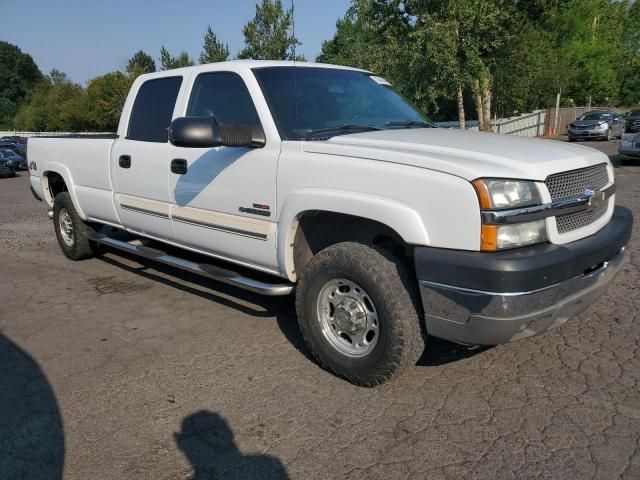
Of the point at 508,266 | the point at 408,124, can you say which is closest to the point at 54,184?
the point at 408,124

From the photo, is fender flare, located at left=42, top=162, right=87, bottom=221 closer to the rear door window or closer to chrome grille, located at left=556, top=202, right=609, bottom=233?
the rear door window

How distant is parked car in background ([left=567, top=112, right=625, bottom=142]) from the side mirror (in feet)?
94.8

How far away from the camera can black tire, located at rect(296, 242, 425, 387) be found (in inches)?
120

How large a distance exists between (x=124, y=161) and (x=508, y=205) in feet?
11.8

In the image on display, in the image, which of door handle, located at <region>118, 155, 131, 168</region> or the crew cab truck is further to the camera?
door handle, located at <region>118, 155, 131, 168</region>

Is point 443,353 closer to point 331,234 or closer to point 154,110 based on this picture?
point 331,234

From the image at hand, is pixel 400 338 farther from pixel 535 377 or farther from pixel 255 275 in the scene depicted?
pixel 255 275

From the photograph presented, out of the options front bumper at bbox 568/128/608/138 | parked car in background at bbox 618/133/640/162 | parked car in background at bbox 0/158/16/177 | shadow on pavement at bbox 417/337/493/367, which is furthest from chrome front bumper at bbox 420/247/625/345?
front bumper at bbox 568/128/608/138

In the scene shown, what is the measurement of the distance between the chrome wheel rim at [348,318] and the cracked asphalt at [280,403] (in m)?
0.27

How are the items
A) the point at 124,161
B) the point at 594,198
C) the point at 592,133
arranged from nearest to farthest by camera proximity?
1. the point at 594,198
2. the point at 124,161
3. the point at 592,133

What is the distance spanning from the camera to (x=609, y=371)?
348 cm

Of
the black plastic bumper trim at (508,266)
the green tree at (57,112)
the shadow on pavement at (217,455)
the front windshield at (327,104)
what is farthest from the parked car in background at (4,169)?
the green tree at (57,112)

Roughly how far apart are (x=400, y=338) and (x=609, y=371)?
1.49 metres

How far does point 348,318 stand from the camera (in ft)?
10.9
